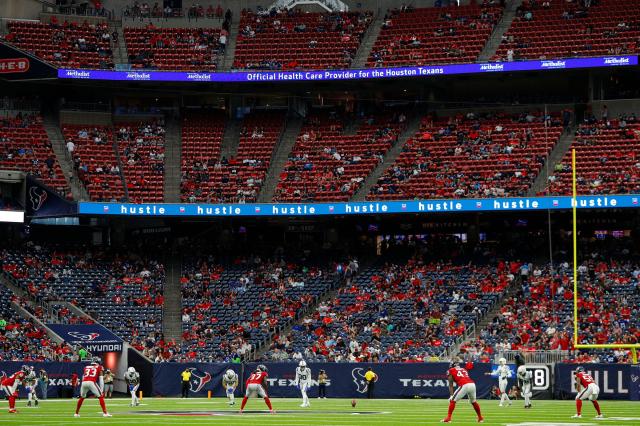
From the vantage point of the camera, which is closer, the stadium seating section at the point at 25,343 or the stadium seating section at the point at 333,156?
the stadium seating section at the point at 25,343

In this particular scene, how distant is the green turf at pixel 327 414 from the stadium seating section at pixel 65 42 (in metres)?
21.5

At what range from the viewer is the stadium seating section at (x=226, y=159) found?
54062 mm

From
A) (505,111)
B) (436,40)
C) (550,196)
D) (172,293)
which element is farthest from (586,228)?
(172,293)

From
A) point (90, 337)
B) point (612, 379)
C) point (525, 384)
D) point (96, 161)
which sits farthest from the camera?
point (96, 161)

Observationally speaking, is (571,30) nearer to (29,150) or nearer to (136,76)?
(136,76)

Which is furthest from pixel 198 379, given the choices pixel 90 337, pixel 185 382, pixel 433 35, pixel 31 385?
pixel 433 35

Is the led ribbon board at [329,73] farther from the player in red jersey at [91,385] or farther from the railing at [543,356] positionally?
the player in red jersey at [91,385]

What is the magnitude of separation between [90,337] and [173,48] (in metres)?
17.3

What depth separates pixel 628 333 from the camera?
143 feet

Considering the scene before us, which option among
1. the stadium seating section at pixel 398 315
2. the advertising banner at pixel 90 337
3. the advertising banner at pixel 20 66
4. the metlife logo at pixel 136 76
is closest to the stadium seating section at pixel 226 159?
the metlife logo at pixel 136 76

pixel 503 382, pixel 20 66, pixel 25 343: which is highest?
pixel 20 66

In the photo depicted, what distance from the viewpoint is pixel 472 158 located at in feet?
174

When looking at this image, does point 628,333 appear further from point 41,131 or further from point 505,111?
point 41,131

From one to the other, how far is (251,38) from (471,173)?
14.1 m
